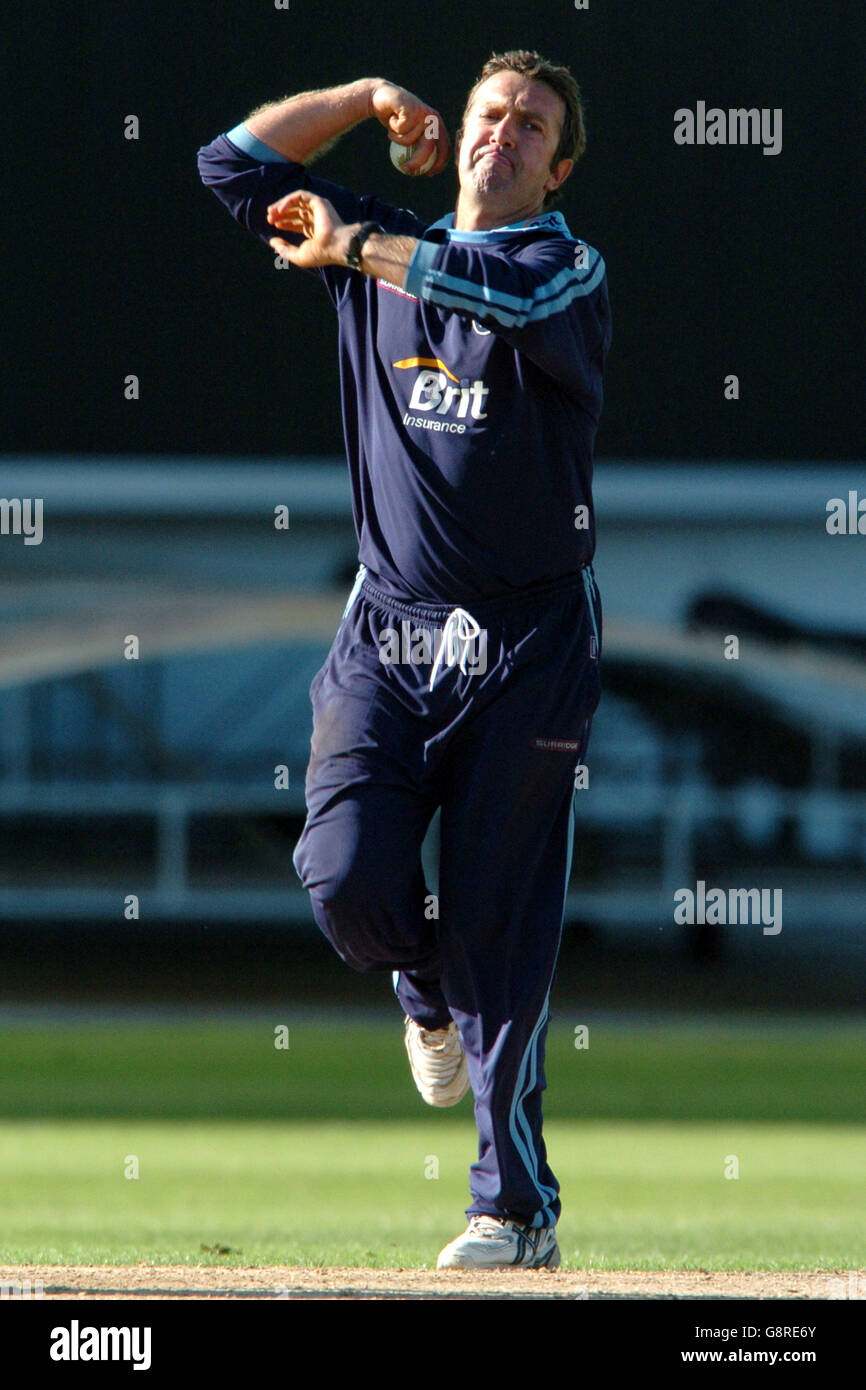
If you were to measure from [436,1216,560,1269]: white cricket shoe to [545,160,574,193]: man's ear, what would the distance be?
217 cm

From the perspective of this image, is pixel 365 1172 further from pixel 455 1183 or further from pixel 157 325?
pixel 157 325

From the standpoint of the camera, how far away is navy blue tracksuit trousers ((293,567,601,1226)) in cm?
373

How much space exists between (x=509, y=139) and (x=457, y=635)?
1018mm

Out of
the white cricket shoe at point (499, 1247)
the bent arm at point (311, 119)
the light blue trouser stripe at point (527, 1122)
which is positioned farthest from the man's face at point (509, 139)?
the white cricket shoe at point (499, 1247)

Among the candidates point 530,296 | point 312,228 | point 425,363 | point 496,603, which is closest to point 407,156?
point 312,228

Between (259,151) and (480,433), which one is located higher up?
(259,151)

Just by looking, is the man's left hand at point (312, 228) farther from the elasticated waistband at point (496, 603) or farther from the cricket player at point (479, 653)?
the elasticated waistband at point (496, 603)

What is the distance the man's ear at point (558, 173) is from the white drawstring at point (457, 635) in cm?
94

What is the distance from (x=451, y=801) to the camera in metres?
3.79

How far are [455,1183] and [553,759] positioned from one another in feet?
14.5

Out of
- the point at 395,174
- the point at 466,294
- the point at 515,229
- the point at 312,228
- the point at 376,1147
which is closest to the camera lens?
the point at 466,294

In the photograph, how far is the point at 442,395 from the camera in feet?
12.1

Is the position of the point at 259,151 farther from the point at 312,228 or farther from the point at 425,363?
the point at 425,363

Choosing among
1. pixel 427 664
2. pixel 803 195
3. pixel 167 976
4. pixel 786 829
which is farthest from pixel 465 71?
pixel 427 664
